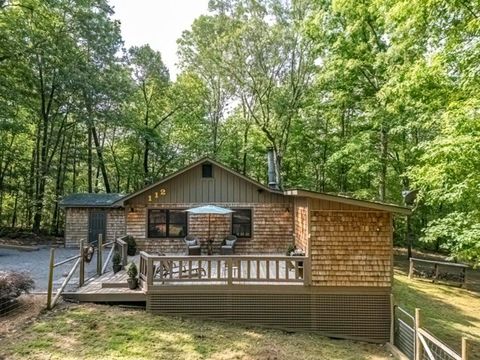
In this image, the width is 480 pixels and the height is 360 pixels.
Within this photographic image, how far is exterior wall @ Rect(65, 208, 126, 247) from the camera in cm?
1612

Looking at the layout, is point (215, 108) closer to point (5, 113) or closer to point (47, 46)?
point (47, 46)

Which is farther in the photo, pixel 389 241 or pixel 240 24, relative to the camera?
pixel 240 24

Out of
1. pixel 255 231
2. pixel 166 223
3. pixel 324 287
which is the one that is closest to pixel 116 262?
pixel 166 223

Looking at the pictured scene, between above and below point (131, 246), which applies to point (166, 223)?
above

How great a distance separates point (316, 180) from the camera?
22688 mm

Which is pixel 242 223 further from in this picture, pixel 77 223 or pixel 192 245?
pixel 77 223

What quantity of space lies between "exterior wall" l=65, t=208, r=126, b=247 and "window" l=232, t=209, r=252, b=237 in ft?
22.2

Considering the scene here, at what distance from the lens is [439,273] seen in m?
13.0

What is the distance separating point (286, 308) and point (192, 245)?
459cm

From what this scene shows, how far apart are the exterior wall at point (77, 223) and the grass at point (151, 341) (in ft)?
33.1

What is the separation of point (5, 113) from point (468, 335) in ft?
62.1

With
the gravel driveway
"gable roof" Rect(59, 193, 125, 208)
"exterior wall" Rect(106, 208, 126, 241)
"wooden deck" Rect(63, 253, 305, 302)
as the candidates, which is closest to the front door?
"exterior wall" Rect(106, 208, 126, 241)

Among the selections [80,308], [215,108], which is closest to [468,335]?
[80,308]

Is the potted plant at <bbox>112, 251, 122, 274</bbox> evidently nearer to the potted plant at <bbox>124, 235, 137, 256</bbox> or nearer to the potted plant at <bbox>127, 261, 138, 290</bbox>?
the potted plant at <bbox>127, 261, 138, 290</bbox>
